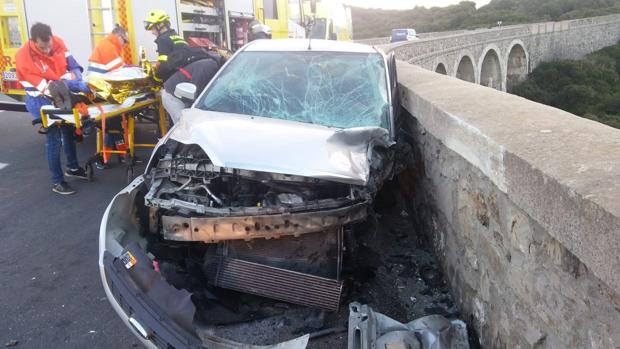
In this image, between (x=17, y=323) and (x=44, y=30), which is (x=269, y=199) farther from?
(x=44, y=30)

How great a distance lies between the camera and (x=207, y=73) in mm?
6078

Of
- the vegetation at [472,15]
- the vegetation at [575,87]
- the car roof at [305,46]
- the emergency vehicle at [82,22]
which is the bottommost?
the vegetation at [575,87]

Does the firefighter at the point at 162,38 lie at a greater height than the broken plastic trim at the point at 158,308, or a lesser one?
greater

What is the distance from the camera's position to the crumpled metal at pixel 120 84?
614cm

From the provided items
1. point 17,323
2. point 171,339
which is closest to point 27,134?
point 17,323

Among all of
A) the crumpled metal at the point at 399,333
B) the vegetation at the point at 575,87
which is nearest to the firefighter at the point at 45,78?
the crumpled metal at the point at 399,333

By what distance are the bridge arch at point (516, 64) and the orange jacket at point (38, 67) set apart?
44466 mm

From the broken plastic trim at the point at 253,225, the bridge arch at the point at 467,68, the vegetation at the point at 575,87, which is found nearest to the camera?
the broken plastic trim at the point at 253,225

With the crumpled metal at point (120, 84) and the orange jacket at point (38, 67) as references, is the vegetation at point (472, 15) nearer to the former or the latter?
the crumpled metal at point (120, 84)

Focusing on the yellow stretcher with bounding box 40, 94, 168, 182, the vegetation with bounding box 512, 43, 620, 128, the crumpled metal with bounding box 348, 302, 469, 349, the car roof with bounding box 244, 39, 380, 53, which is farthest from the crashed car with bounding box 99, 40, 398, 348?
the vegetation with bounding box 512, 43, 620, 128

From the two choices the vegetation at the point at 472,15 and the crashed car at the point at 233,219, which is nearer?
the crashed car at the point at 233,219

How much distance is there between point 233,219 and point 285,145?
60 cm

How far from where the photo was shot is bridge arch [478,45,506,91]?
134 ft

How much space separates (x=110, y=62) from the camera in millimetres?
6766
